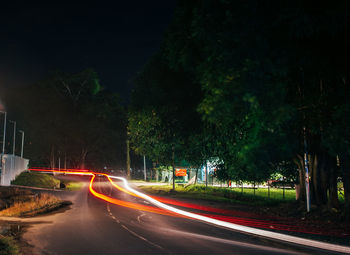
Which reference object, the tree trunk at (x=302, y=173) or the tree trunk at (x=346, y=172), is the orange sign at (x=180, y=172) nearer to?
the tree trunk at (x=302, y=173)

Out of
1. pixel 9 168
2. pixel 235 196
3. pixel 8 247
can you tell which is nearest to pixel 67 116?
pixel 9 168

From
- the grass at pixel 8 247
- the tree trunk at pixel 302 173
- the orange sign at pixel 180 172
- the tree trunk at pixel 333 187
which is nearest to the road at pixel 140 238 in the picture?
the grass at pixel 8 247

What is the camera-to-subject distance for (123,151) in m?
81.3

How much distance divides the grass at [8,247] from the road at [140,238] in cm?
49

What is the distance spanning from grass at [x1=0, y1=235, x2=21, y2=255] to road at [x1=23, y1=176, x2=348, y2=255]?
486 millimetres

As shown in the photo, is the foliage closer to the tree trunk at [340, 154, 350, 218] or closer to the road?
the road

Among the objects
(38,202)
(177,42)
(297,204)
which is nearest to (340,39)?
(177,42)

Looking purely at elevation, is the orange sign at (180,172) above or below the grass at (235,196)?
above

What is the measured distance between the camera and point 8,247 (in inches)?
340

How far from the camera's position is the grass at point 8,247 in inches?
324

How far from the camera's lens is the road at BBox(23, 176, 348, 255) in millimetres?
8969

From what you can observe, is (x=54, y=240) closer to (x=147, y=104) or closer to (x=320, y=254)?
(x=320, y=254)

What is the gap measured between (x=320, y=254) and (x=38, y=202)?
15678 mm

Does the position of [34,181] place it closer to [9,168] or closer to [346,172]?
[9,168]
